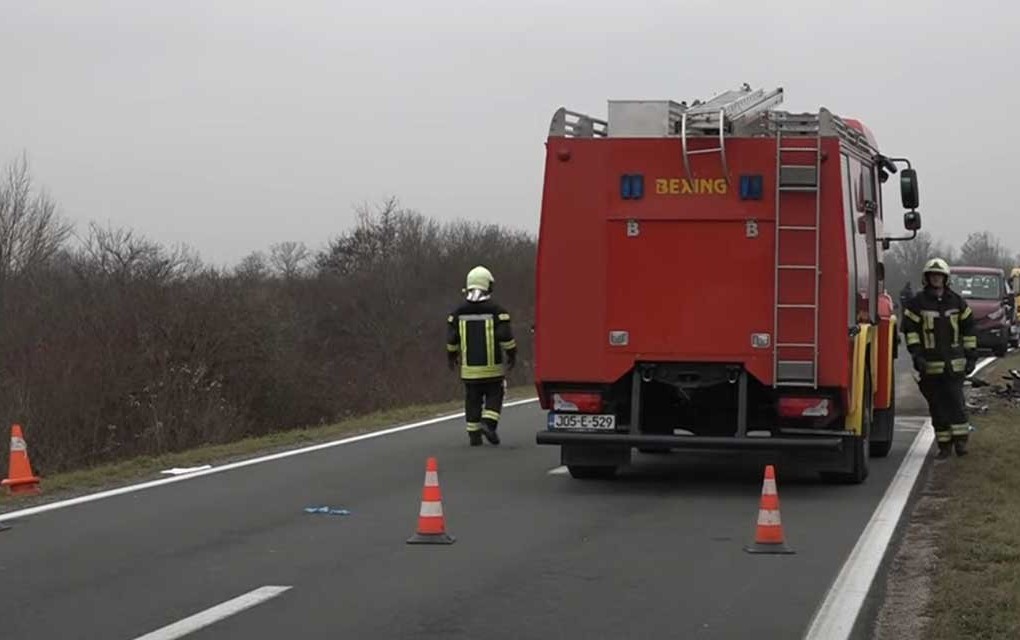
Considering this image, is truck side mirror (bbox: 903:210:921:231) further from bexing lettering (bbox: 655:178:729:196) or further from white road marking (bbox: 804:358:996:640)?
bexing lettering (bbox: 655:178:729:196)

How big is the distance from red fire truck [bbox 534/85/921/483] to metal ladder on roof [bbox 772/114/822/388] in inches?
0.5

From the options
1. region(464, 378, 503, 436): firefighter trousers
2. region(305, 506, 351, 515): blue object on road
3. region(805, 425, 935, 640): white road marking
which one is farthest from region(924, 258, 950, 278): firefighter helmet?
→ region(305, 506, 351, 515): blue object on road

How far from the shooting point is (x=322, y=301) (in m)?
51.0

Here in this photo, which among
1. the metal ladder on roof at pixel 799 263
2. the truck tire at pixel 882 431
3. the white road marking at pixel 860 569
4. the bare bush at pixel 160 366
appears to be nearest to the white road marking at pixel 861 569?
the white road marking at pixel 860 569

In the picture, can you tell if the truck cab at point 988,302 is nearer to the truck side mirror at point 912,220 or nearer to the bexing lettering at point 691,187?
the truck side mirror at point 912,220

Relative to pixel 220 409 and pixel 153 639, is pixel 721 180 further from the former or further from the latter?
pixel 220 409

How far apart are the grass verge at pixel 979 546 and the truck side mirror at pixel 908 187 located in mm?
2627

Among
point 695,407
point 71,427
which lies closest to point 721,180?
point 695,407

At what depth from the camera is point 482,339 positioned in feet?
51.5

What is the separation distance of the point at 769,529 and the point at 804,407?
2.78 meters

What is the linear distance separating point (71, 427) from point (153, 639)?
678 inches

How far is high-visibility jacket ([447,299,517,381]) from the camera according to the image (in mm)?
15656

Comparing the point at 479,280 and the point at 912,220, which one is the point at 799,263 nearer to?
the point at 912,220

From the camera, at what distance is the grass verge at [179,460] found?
1218 cm
